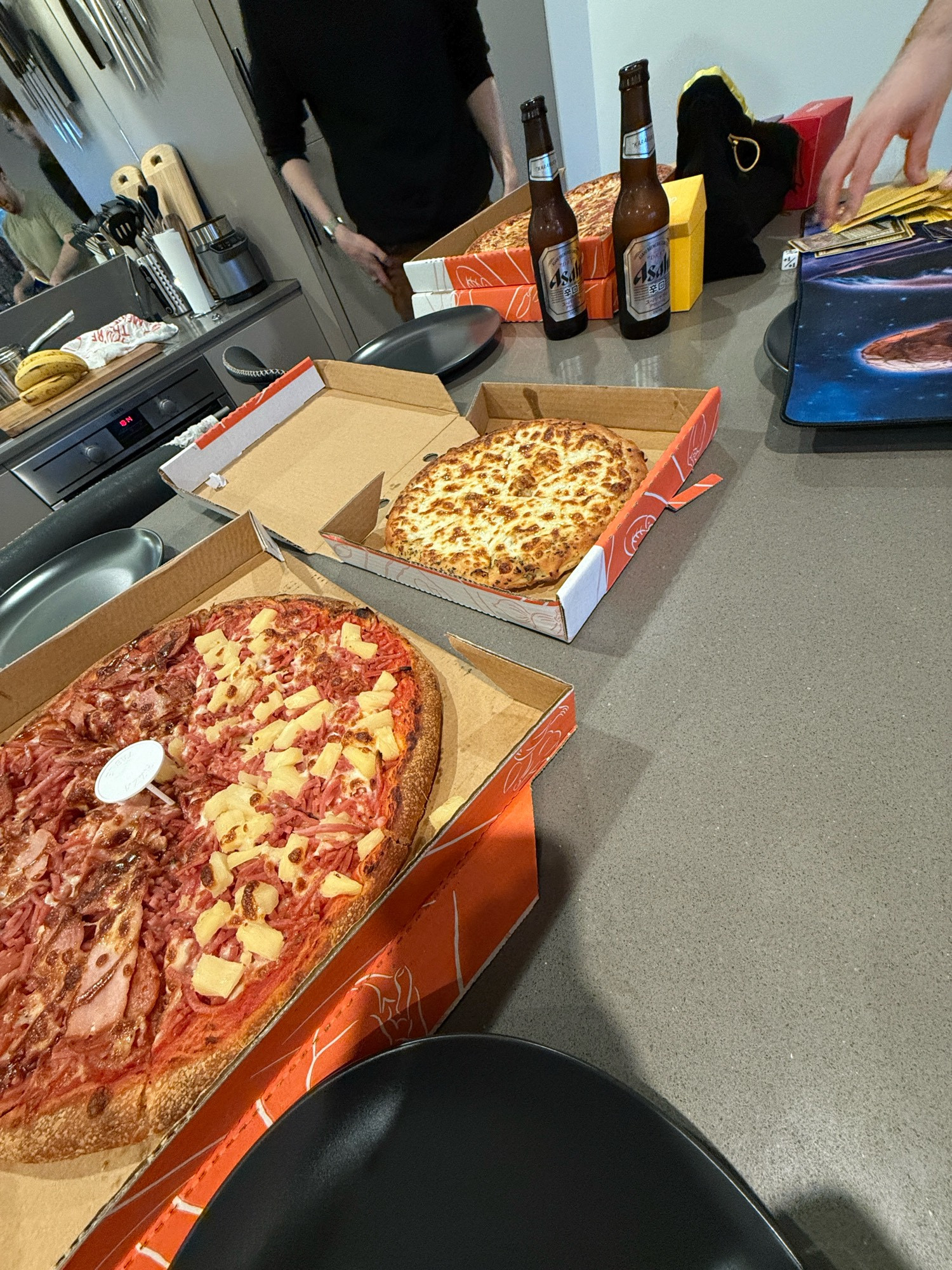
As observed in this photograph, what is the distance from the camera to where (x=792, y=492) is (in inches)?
35.1

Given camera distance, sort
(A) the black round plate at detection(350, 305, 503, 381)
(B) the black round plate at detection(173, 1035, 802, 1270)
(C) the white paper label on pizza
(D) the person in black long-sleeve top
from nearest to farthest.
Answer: (B) the black round plate at detection(173, 1035, 802, 1270) < (C) the white paper label on pizza < (A) the black round plate at detection(350, 305, 503, 381) < (D) the person in black long-sleeve top

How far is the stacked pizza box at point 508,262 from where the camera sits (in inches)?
54.9

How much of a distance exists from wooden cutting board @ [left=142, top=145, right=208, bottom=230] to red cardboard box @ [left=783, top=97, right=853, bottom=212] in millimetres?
2713

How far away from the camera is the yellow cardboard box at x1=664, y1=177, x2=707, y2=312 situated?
3.96 ft

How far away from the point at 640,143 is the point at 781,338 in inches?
15.8

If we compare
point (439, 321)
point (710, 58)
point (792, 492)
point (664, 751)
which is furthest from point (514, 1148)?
point (710, 58)

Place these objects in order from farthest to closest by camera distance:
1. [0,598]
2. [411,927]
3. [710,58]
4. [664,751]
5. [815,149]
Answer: [710,58] < [815,149] < [0,598] < [664,751] < [411,927]

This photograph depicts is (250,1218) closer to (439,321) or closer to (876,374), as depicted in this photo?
(876,374)

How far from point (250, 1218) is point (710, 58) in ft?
12.1

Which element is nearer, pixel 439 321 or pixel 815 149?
pixel 815 149

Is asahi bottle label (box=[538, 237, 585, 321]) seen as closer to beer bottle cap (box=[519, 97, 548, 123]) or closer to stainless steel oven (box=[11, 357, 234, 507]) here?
beer bottle cap (box=[519, 97, 548, 123])

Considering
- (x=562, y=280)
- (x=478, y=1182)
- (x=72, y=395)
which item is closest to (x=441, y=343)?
(x=562, y=280)

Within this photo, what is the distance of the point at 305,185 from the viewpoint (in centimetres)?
231

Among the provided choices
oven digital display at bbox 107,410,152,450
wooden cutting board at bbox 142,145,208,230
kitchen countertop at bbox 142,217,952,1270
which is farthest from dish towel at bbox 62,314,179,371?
kitchen countertop at bbox 142,217,952,1270
